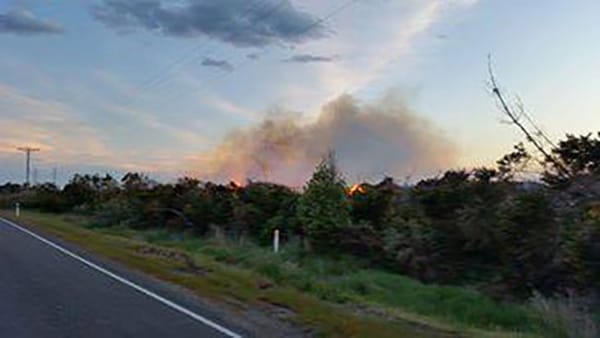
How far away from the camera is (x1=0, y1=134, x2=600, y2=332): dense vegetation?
20.0 metres

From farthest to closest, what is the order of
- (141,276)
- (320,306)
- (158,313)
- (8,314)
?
(141,276) → (320,306) → (158,313) → (8,314)

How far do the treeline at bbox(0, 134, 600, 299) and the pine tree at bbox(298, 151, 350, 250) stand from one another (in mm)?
37

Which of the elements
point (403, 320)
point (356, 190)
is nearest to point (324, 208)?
point (356, 190)

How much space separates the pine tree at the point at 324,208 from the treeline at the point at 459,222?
37mm

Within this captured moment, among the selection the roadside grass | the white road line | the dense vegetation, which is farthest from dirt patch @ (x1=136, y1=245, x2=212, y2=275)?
the dense vegetation

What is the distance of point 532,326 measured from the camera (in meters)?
16.5

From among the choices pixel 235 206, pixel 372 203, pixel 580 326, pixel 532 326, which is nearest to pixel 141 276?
pixel 532 326

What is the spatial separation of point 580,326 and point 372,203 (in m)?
19.4

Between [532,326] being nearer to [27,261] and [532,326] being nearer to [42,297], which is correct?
[42,297]

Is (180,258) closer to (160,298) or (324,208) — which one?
(324,208)

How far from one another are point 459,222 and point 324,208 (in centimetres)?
753

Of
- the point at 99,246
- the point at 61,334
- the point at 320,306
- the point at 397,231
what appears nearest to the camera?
the point at 61,334

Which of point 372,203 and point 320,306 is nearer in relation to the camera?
point 320,306

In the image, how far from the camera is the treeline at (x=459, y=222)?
20.1 metres
